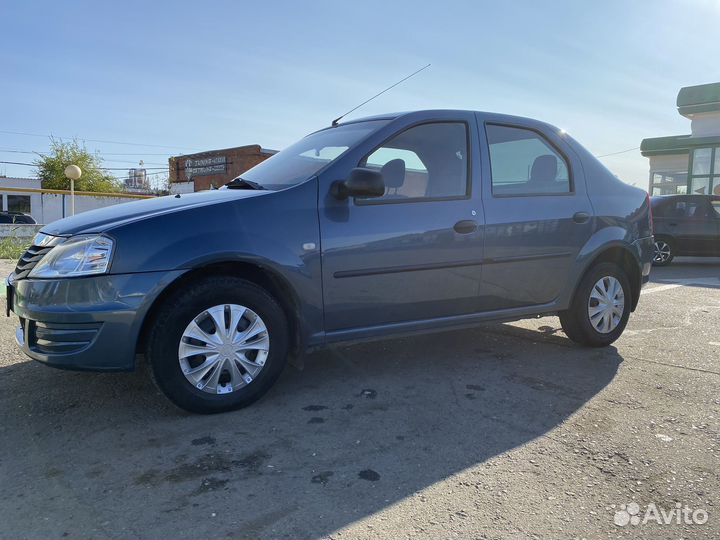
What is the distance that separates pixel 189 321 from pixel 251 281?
1.47 feet

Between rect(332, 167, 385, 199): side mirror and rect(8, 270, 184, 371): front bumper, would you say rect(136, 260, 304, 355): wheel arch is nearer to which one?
rect(8, 270, 184, 371): front bumper

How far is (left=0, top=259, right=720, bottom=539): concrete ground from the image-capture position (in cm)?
227

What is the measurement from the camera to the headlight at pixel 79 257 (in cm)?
298

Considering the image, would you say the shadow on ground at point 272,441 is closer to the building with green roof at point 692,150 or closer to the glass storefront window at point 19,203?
the building with green roof at point 692,150

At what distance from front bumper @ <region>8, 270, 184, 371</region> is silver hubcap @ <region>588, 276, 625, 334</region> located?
3.34m

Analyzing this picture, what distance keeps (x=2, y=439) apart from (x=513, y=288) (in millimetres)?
3350

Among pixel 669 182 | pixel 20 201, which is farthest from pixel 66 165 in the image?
pixel 669 182

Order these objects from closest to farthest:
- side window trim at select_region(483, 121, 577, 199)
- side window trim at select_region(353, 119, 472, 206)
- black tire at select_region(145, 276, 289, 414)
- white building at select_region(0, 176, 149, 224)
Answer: black tire at select_region(145, 276, 289, 414), side window trim at select_region(353, 119, 472, 206), side window trim at select_region(483, 121, 577, 199), white building at select_region(0, 176, 149, 224)

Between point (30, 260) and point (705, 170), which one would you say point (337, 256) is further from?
point (705, 170)

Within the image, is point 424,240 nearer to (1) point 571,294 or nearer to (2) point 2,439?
(1) point 571,294

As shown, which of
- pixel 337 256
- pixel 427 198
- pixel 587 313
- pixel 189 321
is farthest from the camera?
pixel 587 313

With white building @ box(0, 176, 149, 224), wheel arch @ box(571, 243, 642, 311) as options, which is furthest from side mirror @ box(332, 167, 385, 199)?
white building @ box(0, 176, 149, 224)

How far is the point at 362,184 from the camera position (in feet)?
11.1

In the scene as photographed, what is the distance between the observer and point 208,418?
10.5 feet
